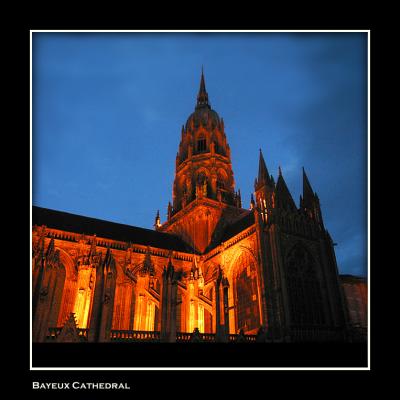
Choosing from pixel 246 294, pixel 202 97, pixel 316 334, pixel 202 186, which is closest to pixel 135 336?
pixel 246 294

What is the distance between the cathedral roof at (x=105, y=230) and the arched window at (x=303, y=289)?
38.1 ft

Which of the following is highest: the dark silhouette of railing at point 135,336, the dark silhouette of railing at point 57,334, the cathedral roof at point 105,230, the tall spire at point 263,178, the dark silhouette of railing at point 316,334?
the tall spire at point 263,178

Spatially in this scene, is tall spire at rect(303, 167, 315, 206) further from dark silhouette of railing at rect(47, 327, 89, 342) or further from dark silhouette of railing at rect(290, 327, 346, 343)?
dark silhouette of railing at rect(47, 327, 89, 342)

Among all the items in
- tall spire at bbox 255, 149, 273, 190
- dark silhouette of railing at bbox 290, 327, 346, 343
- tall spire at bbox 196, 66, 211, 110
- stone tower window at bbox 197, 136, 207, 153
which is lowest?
dark silhouette of railing at bbox 290, 327, 346, 343

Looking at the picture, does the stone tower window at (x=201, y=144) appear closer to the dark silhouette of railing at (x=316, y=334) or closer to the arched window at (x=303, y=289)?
the arched window at (x=303, y=289)

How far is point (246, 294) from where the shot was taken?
27.4 metres

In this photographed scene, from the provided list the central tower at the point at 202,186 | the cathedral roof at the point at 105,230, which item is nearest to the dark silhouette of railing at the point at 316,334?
the central tower at the point at 202,186

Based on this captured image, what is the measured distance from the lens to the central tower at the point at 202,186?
3725cm

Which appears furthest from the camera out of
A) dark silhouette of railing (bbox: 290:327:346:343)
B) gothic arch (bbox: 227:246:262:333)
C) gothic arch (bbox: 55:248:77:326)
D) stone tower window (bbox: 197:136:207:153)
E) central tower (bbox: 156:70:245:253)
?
stone tower window (bbox: 197:136:207:153)

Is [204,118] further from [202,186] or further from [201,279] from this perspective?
[201,279]

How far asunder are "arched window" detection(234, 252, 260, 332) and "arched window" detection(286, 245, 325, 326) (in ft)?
9.07

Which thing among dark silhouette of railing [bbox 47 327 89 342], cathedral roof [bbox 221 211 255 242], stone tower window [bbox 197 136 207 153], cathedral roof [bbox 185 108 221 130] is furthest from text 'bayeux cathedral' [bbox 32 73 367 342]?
cathedral roof [bbox 185 108 221 130]

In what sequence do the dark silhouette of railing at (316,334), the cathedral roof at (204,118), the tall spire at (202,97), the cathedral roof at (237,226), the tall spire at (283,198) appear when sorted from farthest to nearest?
the tall spire at (202,97) → the cathedral roof at (204,118) → the cathedral roof at (237,226) → the tall spire at (283,198) → the dark silhouette of railing at (316,334)

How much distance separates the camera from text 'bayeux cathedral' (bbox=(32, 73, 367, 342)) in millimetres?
19500
